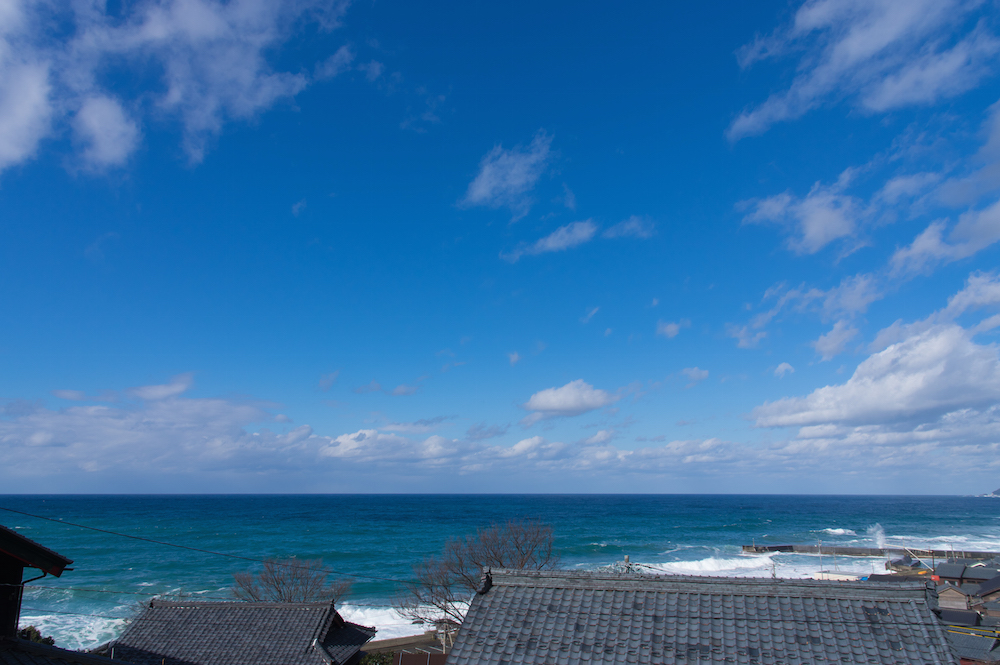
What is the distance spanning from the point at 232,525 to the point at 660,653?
400 ft

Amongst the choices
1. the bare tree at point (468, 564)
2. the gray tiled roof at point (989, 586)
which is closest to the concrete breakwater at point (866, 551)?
the gray tiled roof at point (989, 586)

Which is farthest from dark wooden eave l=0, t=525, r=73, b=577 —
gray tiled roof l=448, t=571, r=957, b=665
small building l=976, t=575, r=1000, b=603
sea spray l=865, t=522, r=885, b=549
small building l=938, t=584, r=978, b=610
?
sea spray l=865, t=522, r=885, b=549

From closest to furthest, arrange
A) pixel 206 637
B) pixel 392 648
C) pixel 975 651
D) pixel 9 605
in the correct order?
pixel 9 605 → pixel 206 637 → pixel 975 651 → pixel 392 648

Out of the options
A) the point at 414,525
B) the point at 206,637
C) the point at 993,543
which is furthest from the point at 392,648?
the point at 993,543

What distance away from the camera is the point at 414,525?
111125mm

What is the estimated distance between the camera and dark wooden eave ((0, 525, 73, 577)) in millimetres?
8859

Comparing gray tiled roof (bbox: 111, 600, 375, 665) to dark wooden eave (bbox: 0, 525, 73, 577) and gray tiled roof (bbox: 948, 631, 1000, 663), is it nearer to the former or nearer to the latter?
dark wooden eave (bbox: 0, 525, 73, 577)

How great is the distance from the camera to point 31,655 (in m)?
9.16

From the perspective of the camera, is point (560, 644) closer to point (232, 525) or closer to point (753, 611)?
point (753, 611)

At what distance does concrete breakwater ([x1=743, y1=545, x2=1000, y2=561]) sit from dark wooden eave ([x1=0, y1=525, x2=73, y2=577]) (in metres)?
91.7

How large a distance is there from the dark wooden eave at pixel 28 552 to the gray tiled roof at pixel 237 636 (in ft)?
41.8

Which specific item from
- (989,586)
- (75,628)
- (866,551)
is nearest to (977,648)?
(989,586)

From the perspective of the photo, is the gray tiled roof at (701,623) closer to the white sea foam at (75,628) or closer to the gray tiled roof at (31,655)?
the gray tiled roof at (31,655)

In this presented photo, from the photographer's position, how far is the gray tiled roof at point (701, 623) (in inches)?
362
